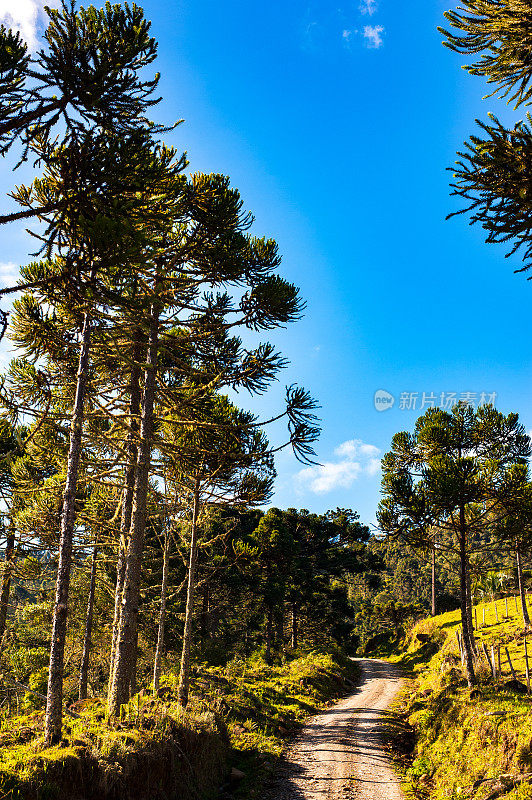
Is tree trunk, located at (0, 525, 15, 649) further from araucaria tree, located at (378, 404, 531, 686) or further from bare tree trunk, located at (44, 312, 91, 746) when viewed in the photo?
araucaria tree, located at (378, 404, 531, 686)

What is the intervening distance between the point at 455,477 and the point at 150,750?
39.9ft

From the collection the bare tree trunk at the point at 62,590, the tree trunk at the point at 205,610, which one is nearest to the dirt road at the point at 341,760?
the bare tree trunk at the point at 62,590

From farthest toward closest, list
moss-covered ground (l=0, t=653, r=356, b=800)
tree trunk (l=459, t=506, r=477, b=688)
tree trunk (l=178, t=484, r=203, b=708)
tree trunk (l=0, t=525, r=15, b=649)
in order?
tree trunk (l=0, t=525, r=15, b=649) < tree trunk (l=459, t=506, r=477, b=688) < tree trunk (l=178, t=484, r=203, b=708) < moss-covered ground (l=0, t=653, r=356, b=800)

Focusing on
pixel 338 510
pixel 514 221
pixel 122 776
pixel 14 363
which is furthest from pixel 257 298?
pixel 338 510

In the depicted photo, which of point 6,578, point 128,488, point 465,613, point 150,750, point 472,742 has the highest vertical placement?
point 128,488

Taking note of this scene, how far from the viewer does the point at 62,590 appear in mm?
7645

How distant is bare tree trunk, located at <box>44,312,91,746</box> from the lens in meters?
7.14

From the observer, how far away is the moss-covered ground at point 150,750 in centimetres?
612

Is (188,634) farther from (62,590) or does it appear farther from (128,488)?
(62,590)

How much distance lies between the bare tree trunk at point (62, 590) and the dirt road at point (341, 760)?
17.0 ft

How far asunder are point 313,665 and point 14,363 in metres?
21.4

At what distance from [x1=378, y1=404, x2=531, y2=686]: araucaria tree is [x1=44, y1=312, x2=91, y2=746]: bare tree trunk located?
39.3ft

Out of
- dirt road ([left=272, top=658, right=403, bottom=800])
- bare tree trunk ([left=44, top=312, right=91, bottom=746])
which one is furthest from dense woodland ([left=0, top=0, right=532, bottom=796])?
dirt road ([left=272, top=658, right=403, bottom=800])

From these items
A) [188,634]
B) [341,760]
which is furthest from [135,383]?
[341,760]
